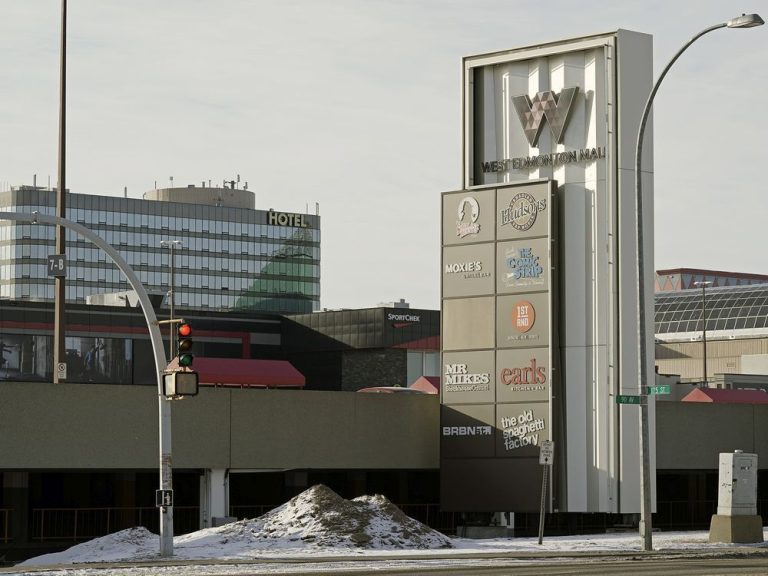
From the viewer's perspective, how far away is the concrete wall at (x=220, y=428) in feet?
147

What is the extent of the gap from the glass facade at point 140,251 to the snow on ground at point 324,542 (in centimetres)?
14203

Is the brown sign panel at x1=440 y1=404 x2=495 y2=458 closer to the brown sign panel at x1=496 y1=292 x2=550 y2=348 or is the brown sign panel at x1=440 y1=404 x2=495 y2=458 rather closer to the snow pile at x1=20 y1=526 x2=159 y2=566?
the brown sign panel at x1=496 y1=292 x2=550 y2=348

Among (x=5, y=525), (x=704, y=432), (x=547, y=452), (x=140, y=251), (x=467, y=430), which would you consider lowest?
(x=5, y=525)

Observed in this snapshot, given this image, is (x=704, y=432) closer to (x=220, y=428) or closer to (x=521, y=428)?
(x=521, y=428)

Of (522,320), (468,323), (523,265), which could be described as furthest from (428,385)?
(523,265)

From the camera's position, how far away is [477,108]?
50938 millimetres

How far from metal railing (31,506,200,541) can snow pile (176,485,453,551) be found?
1009 cm

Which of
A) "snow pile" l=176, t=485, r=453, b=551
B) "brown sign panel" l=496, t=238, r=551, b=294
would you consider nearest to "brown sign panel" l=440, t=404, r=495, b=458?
"brown sign panel" l=496, t=238, r=551, b=294

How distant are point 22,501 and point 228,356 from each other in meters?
62.2

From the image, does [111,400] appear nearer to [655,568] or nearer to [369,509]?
[369,509]

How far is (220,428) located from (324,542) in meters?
10.7

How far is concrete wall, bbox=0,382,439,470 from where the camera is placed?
147 feet

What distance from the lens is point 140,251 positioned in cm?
19062

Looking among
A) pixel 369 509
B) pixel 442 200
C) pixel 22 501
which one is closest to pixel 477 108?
pixel 442 200
